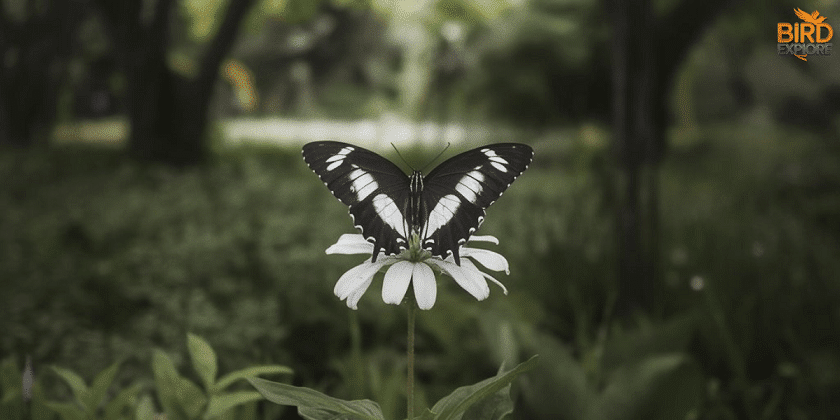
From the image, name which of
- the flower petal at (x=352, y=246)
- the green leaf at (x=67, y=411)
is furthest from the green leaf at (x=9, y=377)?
the flower petal at (x=352, y=246)

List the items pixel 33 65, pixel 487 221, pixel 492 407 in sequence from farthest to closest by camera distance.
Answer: pixel 33 65
pixel 487 221
pixel 492 407

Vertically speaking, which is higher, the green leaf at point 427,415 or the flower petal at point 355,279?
the flower petal at point 355,279

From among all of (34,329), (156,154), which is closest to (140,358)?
(34,329)

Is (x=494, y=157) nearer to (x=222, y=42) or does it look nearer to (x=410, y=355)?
(x=410, y=355)

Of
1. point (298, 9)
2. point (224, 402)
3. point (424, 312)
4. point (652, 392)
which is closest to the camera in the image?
point (224, 402)

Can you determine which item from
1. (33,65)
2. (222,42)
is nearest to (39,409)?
(222,42)

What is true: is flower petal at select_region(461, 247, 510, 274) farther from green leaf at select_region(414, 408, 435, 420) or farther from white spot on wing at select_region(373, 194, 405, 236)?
green leaf at select_region(414, 408, 435, 420)

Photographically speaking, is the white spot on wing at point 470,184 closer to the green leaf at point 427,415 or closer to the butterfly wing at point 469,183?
the butterfly wing at point 469,183
